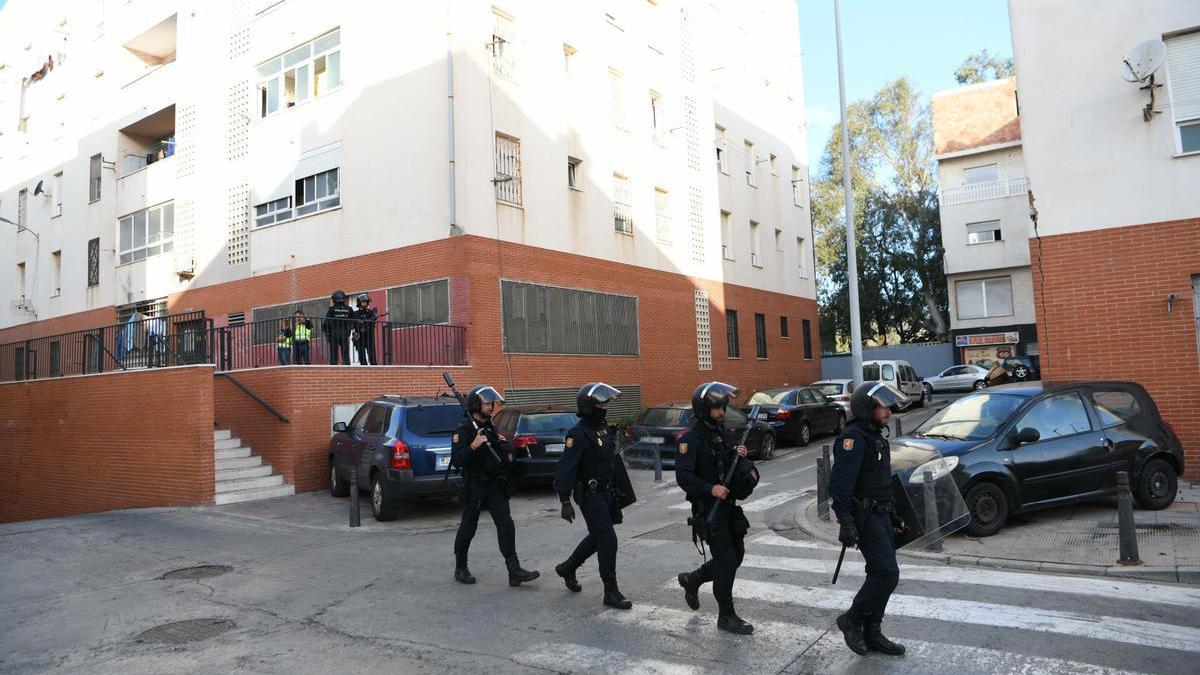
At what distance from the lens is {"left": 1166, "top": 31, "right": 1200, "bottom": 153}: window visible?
1163 cm

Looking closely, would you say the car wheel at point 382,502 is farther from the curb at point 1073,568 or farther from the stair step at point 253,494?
the curb at point 1073,568

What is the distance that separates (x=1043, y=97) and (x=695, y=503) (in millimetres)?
10747

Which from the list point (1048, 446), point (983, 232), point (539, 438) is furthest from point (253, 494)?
point (983, 232)

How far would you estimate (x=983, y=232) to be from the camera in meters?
36.7

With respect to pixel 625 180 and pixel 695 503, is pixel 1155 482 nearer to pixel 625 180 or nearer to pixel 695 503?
pixel 695 503

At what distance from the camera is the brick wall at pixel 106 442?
13.1 m

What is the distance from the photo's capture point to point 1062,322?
11992mm

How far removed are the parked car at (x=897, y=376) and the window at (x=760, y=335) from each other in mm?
3983

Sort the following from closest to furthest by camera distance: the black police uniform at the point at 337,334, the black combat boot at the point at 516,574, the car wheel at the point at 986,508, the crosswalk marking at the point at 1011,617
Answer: the crosswalk marking at the point at 1011,617 → the black combat boot at the point at 516,574 → the car wheel at the point at 986,508 → the black police uniform at the point at 337,334

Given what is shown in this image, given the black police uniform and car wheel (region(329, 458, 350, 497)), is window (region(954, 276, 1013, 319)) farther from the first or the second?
car wheel (region(329, 458, 350, 497))

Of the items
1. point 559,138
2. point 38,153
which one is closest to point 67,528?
point 559,138

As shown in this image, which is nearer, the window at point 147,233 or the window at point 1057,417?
the window at point 1057,417

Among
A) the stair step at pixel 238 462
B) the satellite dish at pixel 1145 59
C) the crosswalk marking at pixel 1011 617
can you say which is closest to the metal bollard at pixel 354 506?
the stair step at pixel 238 462

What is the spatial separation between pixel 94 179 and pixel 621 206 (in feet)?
63.9
